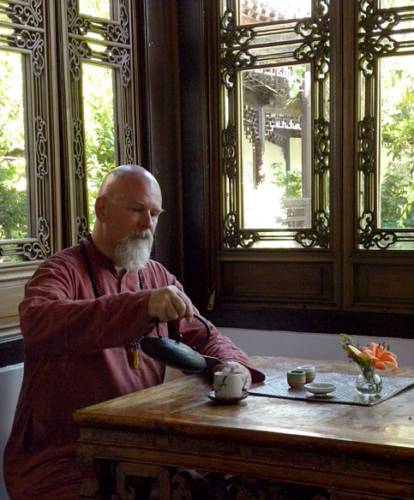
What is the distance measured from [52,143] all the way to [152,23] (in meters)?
1.11

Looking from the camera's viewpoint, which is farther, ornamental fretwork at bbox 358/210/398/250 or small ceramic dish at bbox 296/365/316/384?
ornamental fretwork at bbox 358/210/398/250

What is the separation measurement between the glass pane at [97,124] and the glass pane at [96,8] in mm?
255

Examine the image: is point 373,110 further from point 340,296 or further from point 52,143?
point 52,143

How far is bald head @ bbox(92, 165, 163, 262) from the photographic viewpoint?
289cm

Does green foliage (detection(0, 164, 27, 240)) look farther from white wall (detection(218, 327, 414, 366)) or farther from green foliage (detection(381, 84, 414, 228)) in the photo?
green foliage (detection(381, 84, 414, 228))

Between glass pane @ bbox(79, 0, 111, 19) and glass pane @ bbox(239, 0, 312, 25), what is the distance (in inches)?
30.4

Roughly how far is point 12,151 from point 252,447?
1.88 meters

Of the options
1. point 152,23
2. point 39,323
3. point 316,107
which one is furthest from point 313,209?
point 39,323

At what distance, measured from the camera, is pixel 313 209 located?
411 centimetres

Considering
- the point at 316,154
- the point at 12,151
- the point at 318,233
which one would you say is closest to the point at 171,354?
the point at 12,151

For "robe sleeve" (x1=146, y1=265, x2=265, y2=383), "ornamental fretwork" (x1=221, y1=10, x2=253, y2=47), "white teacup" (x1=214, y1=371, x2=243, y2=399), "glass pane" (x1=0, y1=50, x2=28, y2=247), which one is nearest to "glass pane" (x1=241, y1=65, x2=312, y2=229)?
"ornamental fretwork" (x1=221, y1=10, x2=253, y2=47)

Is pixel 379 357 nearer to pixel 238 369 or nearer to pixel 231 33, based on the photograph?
pixel 238 369

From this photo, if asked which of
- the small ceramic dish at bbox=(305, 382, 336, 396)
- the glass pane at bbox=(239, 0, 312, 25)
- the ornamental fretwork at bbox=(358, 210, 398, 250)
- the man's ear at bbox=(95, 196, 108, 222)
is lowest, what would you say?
the small ceramic dish at bbox=(305, 382, 336, 396)

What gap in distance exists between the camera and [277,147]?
13.8ft
